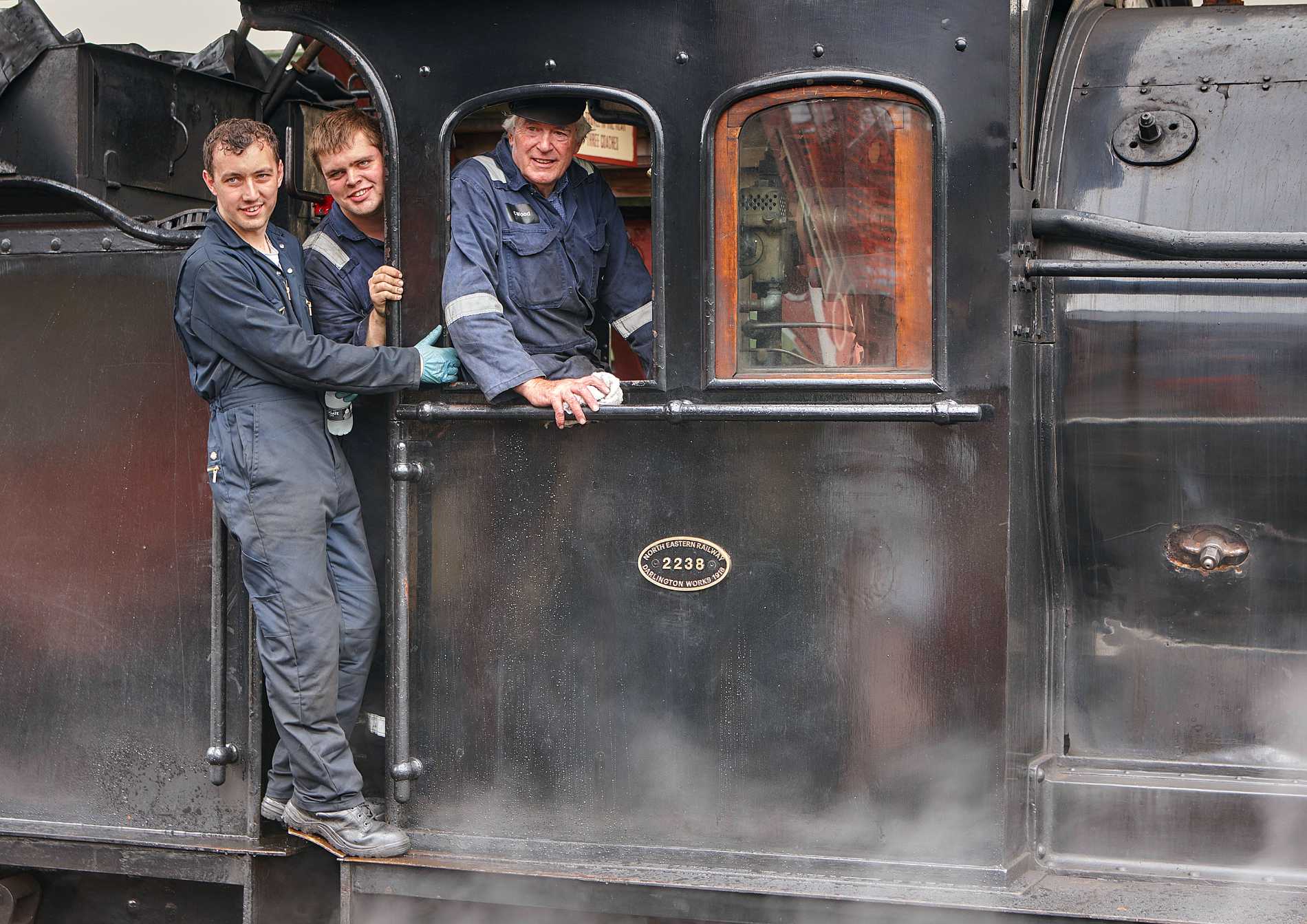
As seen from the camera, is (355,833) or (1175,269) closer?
(1175,269)

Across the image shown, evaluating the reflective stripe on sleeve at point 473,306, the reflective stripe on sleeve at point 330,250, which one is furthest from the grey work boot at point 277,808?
the reflective stripe on sleeve at point 330,250

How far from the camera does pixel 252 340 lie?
2.87m

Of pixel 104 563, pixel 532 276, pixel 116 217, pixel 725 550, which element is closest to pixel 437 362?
pixel 532 276

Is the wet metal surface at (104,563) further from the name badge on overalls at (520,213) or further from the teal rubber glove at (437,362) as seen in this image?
the name badge on overalls at (520,213)

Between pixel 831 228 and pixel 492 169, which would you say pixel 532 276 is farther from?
pixel 831 228

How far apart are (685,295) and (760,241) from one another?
0.61 feet

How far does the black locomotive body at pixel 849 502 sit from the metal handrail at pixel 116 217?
0.04 ft

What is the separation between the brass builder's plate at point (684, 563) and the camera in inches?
112

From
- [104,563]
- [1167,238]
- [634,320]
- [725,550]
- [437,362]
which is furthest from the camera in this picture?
[104,563]

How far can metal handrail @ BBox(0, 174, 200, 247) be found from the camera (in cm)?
314

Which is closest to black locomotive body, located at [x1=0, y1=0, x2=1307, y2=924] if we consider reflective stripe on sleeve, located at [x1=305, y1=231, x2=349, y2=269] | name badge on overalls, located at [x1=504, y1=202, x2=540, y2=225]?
name badge on overalls, located at [x1=504, y1=202, x2=540, y2=225]

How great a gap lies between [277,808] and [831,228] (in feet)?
5.82

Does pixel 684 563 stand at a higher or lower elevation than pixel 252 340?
lower

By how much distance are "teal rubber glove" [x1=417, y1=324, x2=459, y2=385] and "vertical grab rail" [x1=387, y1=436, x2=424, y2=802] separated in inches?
5.8
